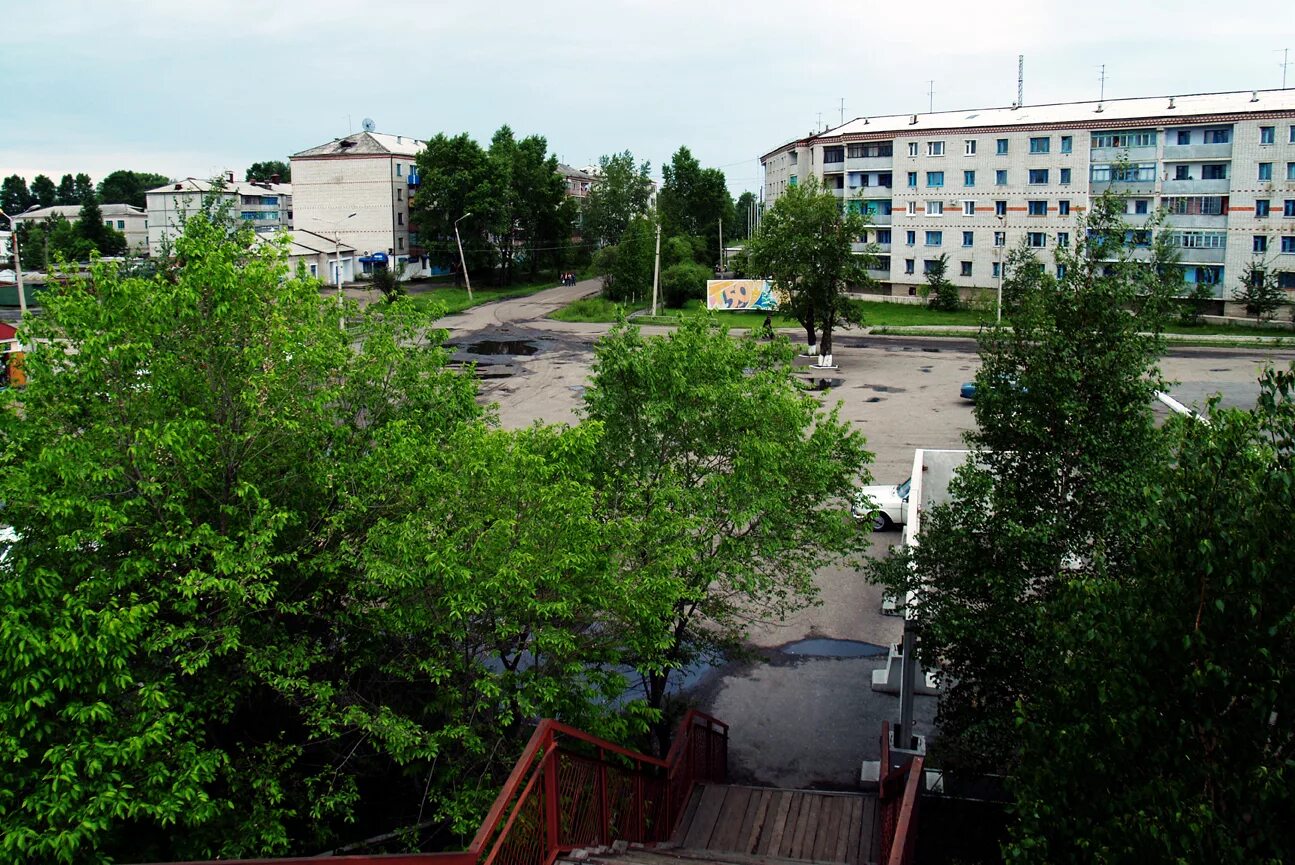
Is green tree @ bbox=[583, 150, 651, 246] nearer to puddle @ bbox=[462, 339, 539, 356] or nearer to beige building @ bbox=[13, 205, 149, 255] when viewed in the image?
puddle @ bbox=[462, 339, 539, 356]

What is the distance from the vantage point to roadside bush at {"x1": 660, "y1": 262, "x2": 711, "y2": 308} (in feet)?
211

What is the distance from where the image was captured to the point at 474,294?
69.8m

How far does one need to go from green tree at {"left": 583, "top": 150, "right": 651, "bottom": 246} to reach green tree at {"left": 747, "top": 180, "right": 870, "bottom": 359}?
43984 mm

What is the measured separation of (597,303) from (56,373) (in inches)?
2068

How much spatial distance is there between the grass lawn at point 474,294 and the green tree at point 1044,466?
175ft

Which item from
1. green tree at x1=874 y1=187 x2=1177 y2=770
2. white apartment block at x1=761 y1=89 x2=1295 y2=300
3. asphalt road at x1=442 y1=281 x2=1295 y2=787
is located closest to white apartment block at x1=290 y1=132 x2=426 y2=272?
asphalt road at x1=442 y1=281 x2=1295 y2=787

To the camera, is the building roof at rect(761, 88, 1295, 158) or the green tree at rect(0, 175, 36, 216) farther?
the green tree at rect(0, 175, 36, 216)

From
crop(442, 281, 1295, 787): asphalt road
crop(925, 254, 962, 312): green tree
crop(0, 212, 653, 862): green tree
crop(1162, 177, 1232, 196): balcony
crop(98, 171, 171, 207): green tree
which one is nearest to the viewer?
crop(0, 212, 653, 862): green tree

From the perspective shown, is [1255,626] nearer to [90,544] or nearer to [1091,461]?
[1091,461]

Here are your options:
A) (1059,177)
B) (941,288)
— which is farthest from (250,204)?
(1059,177)

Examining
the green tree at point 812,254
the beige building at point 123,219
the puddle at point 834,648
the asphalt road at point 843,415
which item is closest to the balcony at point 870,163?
the asphalt road at point 843,415

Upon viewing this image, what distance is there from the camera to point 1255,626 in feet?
16.7

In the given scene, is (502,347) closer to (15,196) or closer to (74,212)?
(74,212)

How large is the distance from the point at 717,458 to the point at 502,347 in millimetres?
36874
